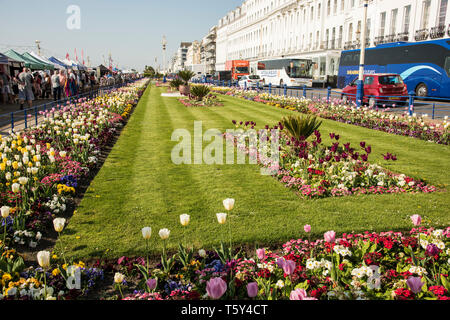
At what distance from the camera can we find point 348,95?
67.5 ft

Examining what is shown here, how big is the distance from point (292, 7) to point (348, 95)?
45.4 metres

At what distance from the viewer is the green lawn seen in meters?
4.75

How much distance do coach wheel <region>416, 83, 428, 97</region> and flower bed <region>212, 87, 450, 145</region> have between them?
27.8 feet

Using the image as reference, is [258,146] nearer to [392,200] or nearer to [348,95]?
[392,200]

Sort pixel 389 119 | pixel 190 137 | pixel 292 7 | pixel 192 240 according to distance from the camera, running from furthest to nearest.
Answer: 1. pixel 292 7
2. pixel 389 119
3. pixel 190 137
4. pixel 192 240

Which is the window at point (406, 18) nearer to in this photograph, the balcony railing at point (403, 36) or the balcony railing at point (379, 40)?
the balcony railing at point (403, 36)

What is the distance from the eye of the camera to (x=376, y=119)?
14.0 m

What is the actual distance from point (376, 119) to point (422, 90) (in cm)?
1223

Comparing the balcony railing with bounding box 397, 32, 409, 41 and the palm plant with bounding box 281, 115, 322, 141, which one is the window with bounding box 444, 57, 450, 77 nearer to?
the balcony railing with bounding box 397, 32, 409, 41

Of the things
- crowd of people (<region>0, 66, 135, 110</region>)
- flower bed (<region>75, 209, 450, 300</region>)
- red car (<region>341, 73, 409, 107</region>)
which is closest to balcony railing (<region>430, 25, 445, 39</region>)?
red car (<region>341, 73, 409, 107</region>)

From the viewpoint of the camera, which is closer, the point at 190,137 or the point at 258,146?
the point at 258,146

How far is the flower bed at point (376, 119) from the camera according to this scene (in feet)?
36.9
